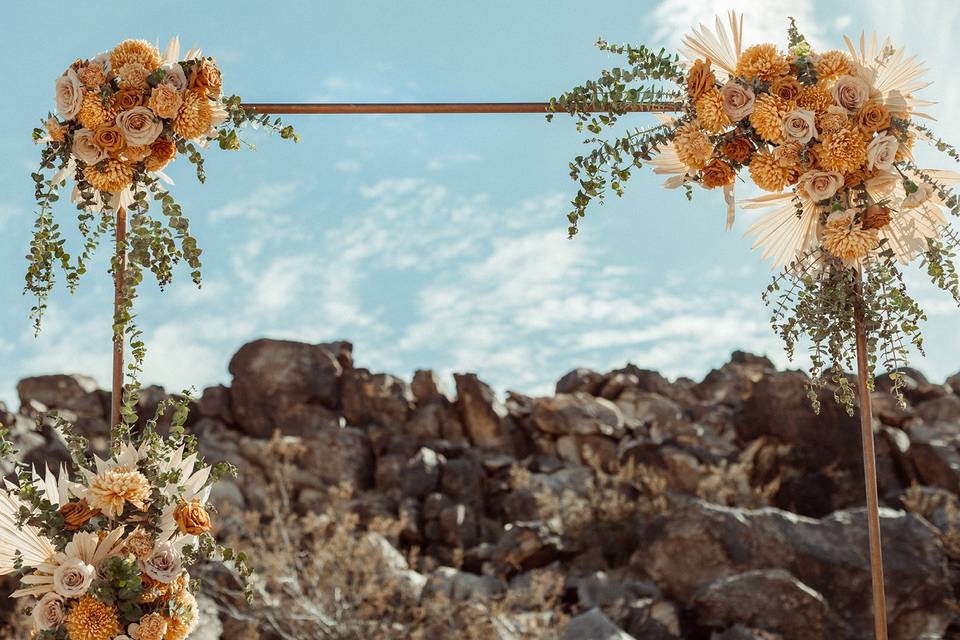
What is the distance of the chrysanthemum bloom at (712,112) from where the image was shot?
3.09 meters

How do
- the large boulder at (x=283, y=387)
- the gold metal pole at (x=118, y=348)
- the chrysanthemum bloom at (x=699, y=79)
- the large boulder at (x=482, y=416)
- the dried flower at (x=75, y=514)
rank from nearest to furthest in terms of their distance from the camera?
the dried flower at (x=75, y=514) < the gold metal pole at (x=118, y=348) < the chrysanthemum bloom at (x=699, y=79) < the large boulder at (x=482, y=416) < the large boulder at (x=283, y=387)

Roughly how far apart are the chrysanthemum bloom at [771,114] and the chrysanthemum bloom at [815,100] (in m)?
0.05

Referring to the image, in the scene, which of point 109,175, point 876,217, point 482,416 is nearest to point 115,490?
point 109,175

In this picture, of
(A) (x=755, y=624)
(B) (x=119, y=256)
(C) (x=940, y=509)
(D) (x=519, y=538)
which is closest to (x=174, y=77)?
(B) (x=119, y=256)

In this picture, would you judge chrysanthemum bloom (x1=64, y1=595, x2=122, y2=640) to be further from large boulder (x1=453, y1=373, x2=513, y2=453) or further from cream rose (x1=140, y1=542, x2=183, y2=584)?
large boulder (x1=453, y1=373, x2=513, y2=453)

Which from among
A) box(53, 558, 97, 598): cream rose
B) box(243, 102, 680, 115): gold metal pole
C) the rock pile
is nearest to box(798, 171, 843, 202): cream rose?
box(243, 102, 680, 115): gold metal pole

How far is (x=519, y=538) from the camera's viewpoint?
10320mm

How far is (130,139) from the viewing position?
3008 millimetres

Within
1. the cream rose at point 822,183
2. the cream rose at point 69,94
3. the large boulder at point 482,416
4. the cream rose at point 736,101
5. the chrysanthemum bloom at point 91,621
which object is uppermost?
the large boulder at point 482,416

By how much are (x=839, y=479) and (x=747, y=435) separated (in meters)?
1.84

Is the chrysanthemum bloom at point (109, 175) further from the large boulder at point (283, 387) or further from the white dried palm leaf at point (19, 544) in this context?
the large boulder at point (283, 387)

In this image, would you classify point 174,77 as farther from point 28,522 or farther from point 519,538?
point 519,538

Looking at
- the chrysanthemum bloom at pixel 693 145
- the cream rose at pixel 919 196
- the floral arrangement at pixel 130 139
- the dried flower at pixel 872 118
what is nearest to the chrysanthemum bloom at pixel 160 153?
the floral arrangement at pixel 130 139

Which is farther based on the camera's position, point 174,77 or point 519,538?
point 519,538
